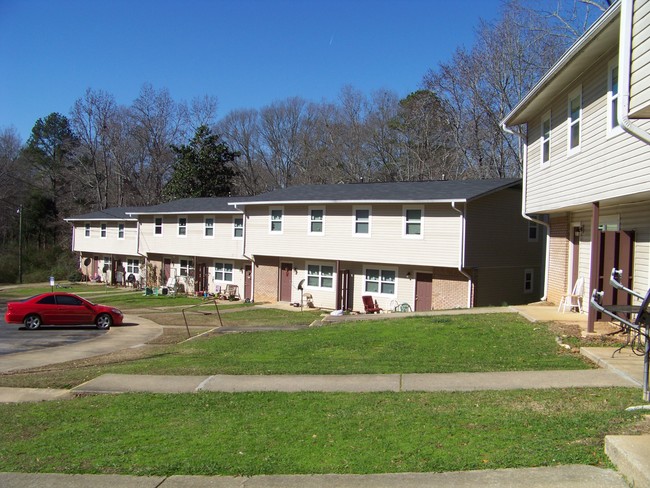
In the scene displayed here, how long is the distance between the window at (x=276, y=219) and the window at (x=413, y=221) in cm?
749

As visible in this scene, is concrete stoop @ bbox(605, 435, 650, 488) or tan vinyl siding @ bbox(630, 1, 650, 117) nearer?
concrete stoop @ bbox(605, 435, 650, 488)

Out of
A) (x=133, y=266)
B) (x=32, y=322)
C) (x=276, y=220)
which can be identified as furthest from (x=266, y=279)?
(x=133, y=266)

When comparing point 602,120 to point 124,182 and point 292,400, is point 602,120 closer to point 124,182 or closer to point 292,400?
point 292,400

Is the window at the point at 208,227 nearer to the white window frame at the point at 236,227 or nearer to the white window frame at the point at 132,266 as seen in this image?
the white window frame at the point at 236,227

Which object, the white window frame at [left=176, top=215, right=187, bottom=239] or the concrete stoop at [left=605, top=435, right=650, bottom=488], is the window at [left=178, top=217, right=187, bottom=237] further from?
the concrete stoop at [left=605, top=435, right=650, bottom=488]

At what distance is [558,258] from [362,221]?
9.62m

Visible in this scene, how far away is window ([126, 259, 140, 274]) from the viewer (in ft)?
138

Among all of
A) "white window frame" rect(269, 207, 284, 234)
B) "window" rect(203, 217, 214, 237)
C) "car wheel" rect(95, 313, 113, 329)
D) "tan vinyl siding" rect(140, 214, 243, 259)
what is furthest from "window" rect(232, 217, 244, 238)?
"car wheel" rect(95, 313, 113, 329)

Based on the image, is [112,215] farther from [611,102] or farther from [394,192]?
[611,102]

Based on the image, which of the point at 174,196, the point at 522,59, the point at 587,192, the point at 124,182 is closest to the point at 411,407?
the point at 587,192

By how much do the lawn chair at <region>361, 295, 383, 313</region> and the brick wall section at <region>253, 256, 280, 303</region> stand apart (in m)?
6.53

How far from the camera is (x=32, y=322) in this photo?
22.4 meters

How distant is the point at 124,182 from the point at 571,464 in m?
63.3

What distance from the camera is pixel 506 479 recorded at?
4551 mm
